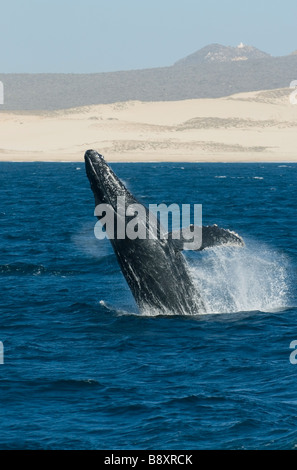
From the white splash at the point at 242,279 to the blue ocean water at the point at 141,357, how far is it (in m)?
0.04

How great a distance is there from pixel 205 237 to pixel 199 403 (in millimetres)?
4049

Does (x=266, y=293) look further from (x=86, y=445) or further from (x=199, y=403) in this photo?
(x=86, y=445)

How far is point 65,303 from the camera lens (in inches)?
705

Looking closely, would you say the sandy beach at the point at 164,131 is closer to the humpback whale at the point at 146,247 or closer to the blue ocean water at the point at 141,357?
the blue ocean water at the point at 141,357

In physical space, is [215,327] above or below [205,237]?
below

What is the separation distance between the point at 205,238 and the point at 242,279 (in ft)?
17.7

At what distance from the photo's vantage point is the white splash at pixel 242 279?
1741 cm

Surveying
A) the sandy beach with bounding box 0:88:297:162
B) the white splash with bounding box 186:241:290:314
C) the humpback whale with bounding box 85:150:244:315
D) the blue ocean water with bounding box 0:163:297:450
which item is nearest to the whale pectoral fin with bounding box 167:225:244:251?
the humpback whale with bounding box 85:150:244:315

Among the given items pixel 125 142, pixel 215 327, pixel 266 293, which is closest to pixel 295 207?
pixel 266 293

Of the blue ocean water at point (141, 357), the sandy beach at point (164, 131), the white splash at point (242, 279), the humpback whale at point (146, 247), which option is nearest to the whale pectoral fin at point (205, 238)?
the humpback whale at point (146, 247)

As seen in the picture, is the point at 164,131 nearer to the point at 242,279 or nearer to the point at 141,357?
the point at 242,279

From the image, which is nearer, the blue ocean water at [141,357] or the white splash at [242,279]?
the blue ocean water at [141,357]

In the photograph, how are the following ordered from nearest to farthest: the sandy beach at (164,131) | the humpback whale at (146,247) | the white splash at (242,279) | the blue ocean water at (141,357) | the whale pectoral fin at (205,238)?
the blue ocean water at (141,357) → the whale pectoral fin at (205,238) → the humpback whale at (146,247) → the white splash at (242,279) → the sandy beach at (164,131)

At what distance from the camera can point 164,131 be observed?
12388cm
